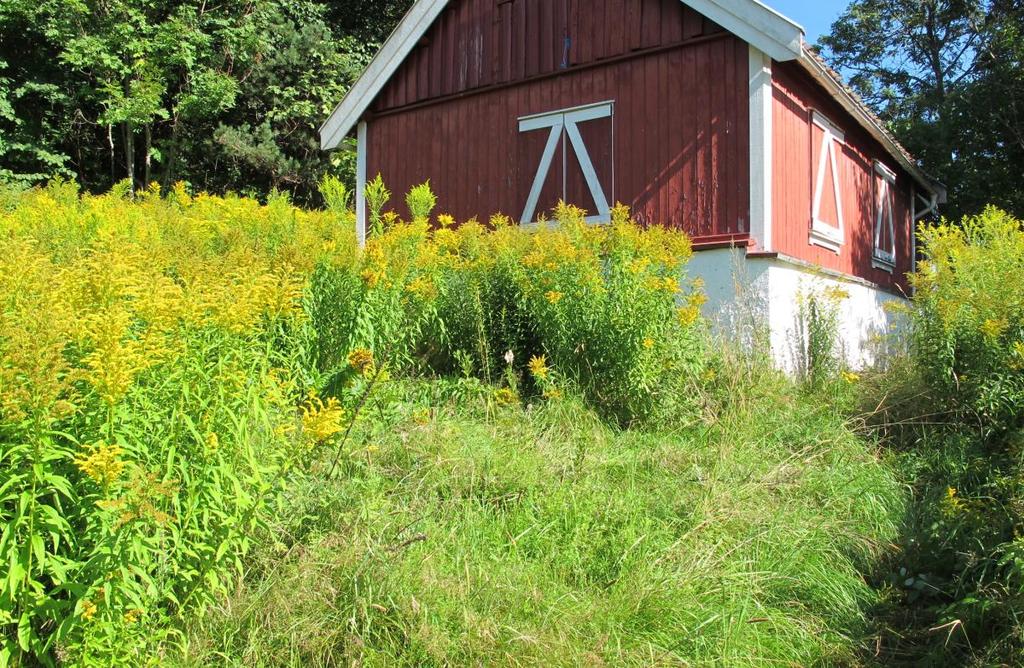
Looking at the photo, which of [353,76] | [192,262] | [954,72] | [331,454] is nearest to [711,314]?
[331,454]

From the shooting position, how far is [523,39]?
9.73 meters

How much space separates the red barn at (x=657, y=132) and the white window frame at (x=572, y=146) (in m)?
0.02

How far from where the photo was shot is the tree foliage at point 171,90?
16906mm

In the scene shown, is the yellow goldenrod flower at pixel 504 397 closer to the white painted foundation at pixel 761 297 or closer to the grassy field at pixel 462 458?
the grassy field at pixel 462 458

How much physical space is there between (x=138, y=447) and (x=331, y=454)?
4.65 feet

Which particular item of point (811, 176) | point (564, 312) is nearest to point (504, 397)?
point (564, 312)

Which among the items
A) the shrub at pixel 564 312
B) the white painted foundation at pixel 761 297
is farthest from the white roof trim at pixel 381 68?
the shrub at pixel 564 312

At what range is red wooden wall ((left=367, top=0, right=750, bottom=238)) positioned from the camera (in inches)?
323

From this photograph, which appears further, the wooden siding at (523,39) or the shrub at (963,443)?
the wooden siding at (523,39)

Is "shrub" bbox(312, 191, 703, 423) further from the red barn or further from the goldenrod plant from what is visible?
the red barn

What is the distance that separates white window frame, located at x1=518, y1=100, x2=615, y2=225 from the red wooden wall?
70 mm

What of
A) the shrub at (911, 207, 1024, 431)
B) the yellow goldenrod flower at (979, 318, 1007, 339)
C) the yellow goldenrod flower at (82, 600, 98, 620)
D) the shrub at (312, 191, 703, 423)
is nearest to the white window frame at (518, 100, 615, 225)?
the shrub at (312, 191, 703, 423)

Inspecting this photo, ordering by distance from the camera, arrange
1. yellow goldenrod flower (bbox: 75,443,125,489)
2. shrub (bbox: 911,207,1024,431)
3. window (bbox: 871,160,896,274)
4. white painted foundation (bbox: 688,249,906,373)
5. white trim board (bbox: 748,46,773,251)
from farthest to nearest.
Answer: window (bbox: 871,160,896,274) → white trim board (bbox: 748,46,773,251) → white painted foundation (bbox: 688,249,906,373) → shrub (bbox: 911,207,1024,431) → yellow goldenrod flower (bbox: 75,443,125,489)

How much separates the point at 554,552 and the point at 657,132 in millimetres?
6267
